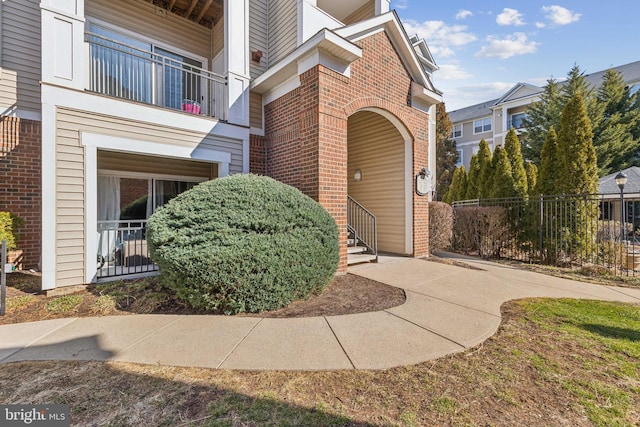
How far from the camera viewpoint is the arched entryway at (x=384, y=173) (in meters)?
7.65

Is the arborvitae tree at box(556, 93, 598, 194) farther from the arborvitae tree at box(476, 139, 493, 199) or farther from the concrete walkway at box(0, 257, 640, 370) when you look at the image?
the concrete walkway at box(0, 257, 640, 370)

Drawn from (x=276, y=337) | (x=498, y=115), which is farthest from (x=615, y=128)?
(x=276, y=337)

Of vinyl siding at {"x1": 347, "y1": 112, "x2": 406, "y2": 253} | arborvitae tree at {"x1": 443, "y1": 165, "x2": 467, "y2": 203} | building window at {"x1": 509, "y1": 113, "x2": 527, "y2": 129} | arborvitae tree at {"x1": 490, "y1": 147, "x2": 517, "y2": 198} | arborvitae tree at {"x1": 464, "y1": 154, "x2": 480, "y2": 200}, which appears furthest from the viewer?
building window at {"x1": 509, "y1": 113, "x2": 527, "y2": 129}

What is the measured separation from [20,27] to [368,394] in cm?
962

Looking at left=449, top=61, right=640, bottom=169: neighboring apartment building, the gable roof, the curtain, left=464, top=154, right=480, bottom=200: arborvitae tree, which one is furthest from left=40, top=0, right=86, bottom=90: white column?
left=449, top=61, right=640, bottom=169: neighboring apartment building

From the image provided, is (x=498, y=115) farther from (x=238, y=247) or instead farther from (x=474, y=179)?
(x=238, y=247)

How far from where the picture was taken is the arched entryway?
765 centimetres

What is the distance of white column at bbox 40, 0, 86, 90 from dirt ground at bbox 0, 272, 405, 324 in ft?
12.1

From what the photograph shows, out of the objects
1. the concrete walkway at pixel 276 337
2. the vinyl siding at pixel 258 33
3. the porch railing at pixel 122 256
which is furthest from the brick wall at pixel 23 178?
the vinyl siding at pixel 258 33

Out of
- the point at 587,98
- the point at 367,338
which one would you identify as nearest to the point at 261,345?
the point at 367,338

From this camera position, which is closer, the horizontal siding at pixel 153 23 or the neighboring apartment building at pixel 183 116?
the neighboring apartment building at pixel 183 116

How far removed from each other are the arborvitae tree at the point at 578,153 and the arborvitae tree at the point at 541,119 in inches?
610

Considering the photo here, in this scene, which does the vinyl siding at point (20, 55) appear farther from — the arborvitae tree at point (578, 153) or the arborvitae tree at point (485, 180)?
the arborvitae tree at point (485, 180)

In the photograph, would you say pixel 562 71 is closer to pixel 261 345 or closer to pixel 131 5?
pixel 131 5
